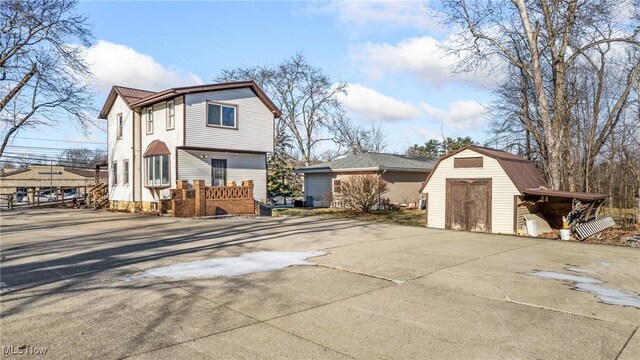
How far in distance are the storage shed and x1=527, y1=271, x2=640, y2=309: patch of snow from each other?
7498 millimetres

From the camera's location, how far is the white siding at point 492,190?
14914 millimetres

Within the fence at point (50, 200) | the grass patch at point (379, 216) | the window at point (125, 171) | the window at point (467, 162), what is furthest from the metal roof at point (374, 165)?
the fence at point (50, 200)

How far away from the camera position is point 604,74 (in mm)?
22375

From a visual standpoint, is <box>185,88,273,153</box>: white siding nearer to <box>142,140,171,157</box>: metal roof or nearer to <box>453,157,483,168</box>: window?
<box>142,140,171,157</box>: metal roof

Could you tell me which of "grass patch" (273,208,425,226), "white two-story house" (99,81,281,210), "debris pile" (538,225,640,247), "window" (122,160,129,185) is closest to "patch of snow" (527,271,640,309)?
"debris pile" (538,225,640,247)

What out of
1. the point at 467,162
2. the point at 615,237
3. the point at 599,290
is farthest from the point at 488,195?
the point at 599,290

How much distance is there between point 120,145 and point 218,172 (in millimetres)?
8117

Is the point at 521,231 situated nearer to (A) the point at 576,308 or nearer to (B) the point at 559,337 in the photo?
(A) the point at 576,308

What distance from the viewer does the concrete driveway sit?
396 centimetres

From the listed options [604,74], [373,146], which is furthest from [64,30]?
[373,146]

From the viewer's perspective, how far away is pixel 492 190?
15320 mm

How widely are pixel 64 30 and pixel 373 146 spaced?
36.2m

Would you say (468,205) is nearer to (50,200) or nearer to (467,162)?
(467,162)

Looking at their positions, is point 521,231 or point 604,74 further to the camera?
point 604,74
